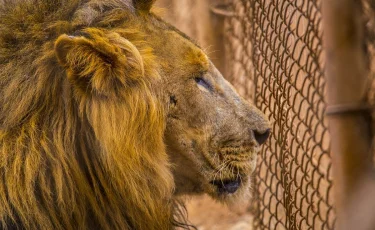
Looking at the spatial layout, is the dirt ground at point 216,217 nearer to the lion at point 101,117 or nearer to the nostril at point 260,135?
the nostril at point 260,135

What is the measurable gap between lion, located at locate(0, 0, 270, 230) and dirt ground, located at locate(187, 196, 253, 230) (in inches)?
102

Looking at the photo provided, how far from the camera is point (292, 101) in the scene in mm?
4121

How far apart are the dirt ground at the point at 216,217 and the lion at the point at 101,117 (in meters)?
2.59

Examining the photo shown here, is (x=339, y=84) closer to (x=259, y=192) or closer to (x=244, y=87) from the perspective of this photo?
(x=259, y=192)

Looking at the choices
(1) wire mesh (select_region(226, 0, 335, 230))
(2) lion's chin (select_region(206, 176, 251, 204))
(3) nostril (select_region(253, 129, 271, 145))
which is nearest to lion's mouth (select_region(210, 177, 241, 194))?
(2) lion's chin (select_region(206, 176, 251, 204))

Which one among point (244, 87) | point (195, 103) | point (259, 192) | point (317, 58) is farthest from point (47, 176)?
point (244, 87)

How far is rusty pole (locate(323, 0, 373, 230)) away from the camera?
1.46m

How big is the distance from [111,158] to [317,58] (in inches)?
68.9

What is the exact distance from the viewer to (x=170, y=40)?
3055 millimetres

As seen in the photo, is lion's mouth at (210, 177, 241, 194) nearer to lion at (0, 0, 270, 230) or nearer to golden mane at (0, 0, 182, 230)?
lion at (0, 0, 270, 230)

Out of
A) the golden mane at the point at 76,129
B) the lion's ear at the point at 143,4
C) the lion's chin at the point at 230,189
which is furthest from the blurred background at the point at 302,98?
the golden mane at the point at 76,129

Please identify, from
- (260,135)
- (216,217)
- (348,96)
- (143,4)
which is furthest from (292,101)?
(348,96)

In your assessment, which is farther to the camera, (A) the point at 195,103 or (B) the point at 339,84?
(A) the point at 195,103

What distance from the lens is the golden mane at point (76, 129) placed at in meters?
2.79
